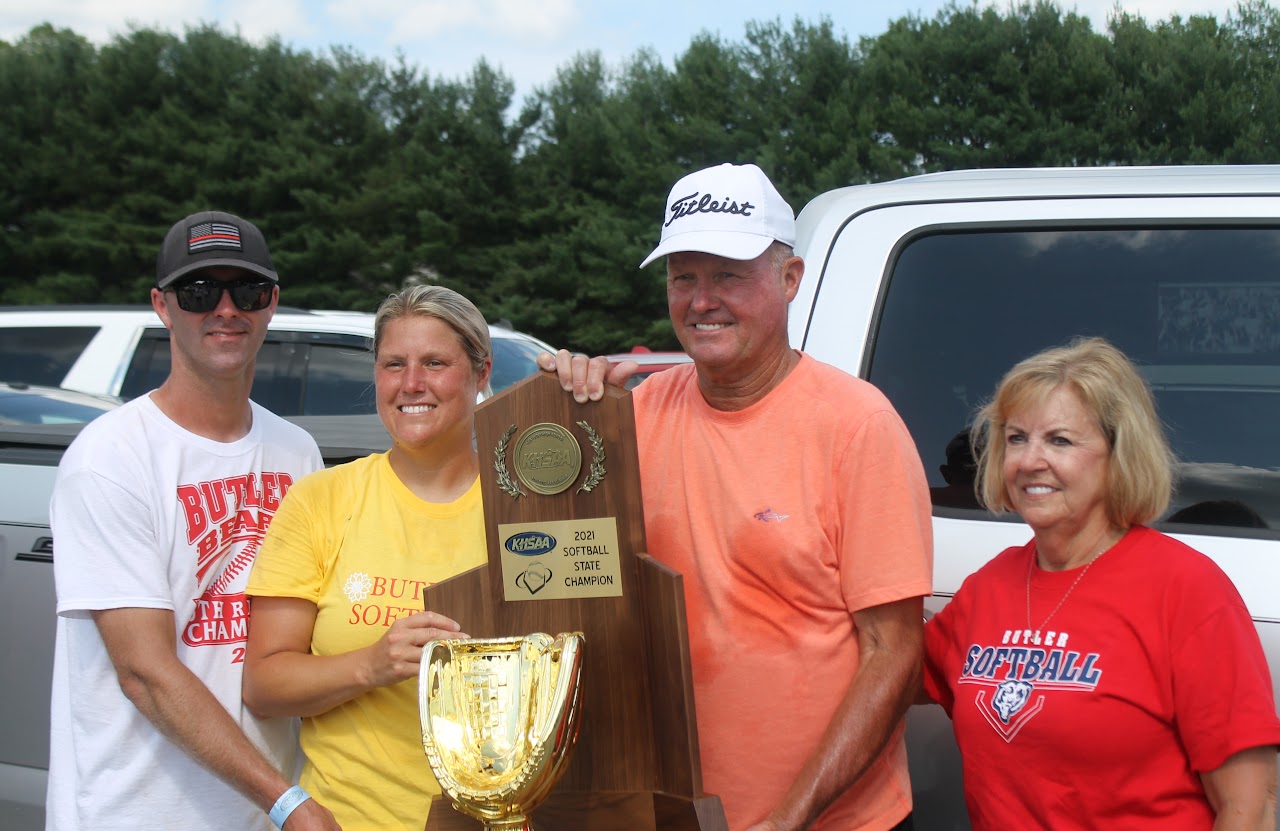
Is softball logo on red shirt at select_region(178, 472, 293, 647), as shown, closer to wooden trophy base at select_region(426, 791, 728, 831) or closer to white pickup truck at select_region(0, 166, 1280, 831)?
wooden trophy base at select_region(426, 791, 728, 831)

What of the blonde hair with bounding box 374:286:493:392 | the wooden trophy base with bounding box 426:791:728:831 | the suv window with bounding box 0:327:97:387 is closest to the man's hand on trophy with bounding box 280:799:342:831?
the wooden trophy base with bounding box 426:791:728:831

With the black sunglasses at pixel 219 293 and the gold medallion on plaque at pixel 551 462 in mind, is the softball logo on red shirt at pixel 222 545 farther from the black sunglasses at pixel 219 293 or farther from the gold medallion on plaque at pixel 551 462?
the gold medallion on plaque at pixel 551 462

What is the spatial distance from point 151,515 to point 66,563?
17cm

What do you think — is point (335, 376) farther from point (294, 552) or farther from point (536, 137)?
point (536, 137)

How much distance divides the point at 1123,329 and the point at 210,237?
5.96ft

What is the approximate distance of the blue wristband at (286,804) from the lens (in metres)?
2.06

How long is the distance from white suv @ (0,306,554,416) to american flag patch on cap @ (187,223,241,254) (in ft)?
12.6

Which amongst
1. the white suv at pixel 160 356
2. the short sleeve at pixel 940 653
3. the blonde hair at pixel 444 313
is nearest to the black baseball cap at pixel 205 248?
the blonde hair at pixel 444 313

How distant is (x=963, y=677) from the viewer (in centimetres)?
190

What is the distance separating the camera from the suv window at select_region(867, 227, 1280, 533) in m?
2.11

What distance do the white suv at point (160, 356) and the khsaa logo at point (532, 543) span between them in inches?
168

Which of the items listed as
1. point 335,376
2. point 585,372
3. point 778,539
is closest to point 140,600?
point 585,372

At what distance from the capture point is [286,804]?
2061 millimetres

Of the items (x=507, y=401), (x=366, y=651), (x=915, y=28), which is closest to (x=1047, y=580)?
(x=507, y=401)
